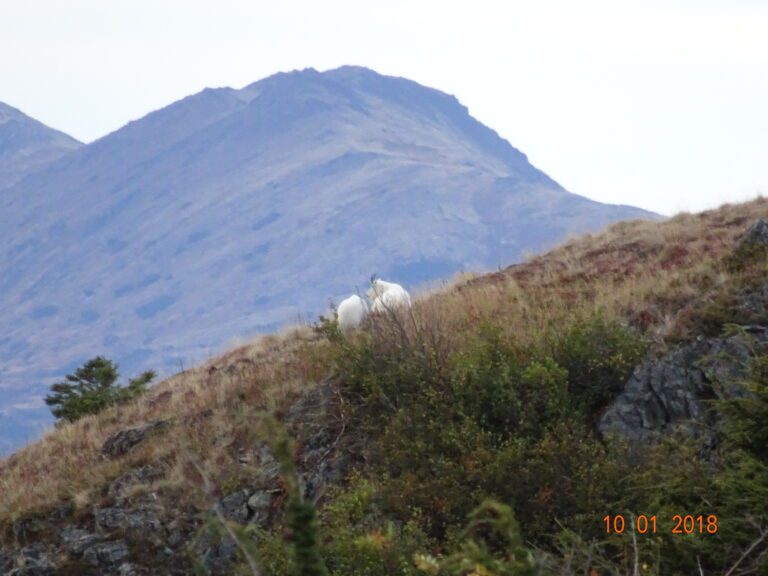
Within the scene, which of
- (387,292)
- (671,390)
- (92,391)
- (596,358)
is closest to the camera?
(671,390)

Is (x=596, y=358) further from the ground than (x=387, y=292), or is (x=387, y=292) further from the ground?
(x=387, y=292)

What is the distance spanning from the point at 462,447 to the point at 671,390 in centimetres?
233

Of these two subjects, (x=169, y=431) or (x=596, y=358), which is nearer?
(x=596, y=358)

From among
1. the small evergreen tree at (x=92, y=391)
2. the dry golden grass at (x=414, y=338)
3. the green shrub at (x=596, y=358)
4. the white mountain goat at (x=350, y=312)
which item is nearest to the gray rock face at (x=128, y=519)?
the dry golden grass at (x=414, y=338)

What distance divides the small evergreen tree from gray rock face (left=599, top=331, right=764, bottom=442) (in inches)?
419

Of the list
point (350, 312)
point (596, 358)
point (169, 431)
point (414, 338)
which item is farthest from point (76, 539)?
point (350, 312)

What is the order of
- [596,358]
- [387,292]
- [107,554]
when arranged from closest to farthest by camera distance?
1. [596,358]
2. [107,554]
3. [387,292]

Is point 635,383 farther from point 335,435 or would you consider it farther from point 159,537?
point 159,537

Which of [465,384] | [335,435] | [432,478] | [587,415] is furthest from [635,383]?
[335,435]

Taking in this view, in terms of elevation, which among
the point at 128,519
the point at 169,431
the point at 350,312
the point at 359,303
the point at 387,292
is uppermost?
the point at 387,292

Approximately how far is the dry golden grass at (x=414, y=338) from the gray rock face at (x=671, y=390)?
0.64m

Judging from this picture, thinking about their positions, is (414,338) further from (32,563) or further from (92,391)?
(92,391)

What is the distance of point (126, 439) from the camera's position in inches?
615

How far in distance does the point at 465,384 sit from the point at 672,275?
4.09m
